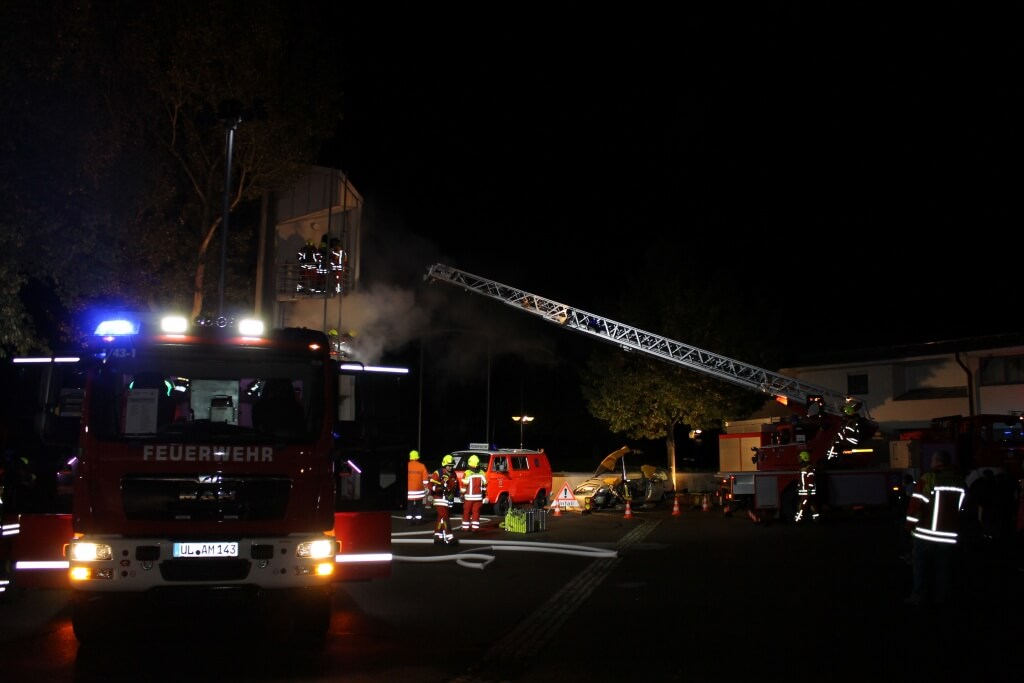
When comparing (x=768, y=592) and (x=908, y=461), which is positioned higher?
(x=908, y=461)

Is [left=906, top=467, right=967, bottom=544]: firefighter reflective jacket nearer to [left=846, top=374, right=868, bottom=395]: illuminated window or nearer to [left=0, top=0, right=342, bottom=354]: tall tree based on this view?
[left=0, top=0, right=342, bottom=354]: tall tree

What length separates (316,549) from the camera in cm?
717

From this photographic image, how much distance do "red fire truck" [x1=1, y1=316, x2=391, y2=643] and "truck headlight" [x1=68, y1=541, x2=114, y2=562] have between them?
0.01 meters

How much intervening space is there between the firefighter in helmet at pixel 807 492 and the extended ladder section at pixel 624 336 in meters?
5.59

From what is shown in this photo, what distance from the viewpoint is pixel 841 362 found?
116ft

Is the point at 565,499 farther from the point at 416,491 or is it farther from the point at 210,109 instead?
the point at 210,109

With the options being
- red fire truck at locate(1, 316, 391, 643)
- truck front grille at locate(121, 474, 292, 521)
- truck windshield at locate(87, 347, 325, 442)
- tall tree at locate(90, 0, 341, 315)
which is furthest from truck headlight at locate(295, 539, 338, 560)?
tall tree at locate(90, 0, 341, 315)

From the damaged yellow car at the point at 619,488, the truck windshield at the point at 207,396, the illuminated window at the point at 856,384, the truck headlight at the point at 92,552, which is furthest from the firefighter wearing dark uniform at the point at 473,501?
the illuminated window at the point at 856,384

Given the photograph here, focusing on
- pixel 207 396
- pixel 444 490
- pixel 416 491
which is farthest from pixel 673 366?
pixel 207 396

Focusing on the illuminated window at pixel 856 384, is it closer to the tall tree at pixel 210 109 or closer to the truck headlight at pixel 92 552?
the tall tree at pixel 210 109

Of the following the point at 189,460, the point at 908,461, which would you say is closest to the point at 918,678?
the point at 189,460

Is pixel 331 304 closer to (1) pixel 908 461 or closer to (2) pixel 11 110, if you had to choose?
(2) pixel 11 110

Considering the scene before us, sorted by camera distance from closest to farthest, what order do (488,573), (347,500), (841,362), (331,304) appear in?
(347,500)
(488,573)
(331,304)
(841,362)

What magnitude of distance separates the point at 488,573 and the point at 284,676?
19.0 ft
